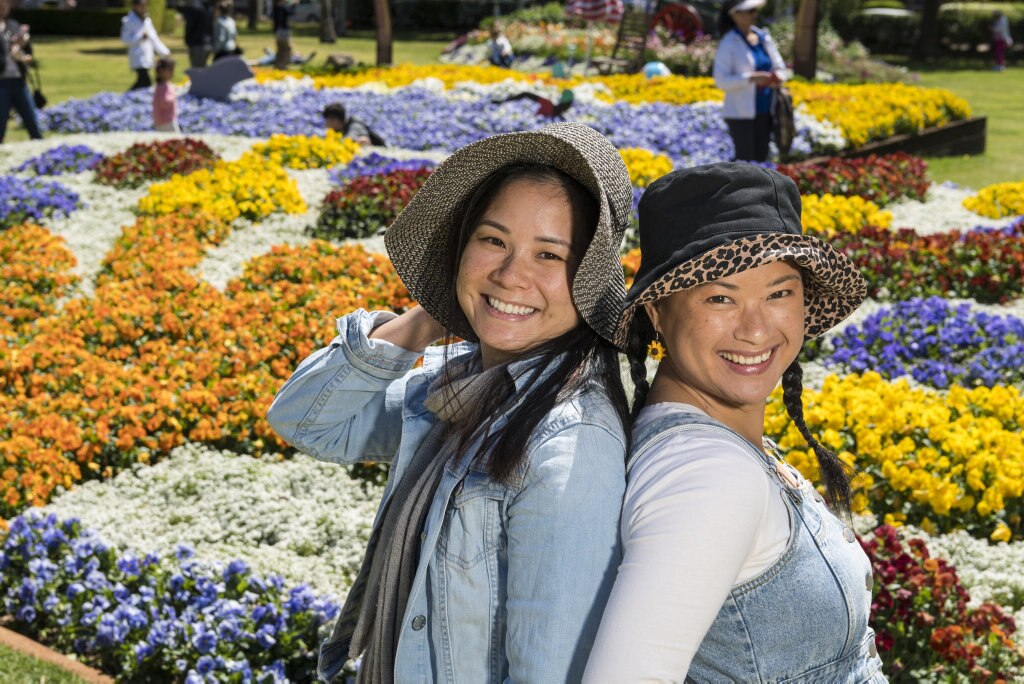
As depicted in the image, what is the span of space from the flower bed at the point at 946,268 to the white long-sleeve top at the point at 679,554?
18.3 ft

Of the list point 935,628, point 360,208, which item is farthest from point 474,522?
point 360,208

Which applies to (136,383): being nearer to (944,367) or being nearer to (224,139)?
(944,367)

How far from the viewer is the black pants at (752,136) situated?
32.7ft

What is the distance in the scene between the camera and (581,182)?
74.2 inches

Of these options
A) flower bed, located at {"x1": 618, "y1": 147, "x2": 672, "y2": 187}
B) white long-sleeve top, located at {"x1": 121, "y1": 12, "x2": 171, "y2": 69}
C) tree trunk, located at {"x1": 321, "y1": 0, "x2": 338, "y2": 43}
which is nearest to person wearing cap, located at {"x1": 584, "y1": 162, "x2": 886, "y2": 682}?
flower bed, located at {"x1": 618, "y1": 147, "x2": 672, "y2": 187}

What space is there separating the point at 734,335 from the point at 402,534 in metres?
0.66

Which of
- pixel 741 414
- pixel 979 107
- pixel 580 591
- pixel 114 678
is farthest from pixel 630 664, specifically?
pixel 979 107

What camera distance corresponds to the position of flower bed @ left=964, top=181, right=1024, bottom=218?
8.89 m

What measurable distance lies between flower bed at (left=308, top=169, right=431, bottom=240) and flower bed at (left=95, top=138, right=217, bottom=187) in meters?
2.03

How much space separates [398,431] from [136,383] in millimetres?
3703

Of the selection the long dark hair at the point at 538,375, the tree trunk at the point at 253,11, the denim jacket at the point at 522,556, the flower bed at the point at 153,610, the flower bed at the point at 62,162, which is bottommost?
the flower bed at the point at 153,610

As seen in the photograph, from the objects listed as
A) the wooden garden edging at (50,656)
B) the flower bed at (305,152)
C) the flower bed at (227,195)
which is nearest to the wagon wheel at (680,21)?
the flower bed at (305,152)

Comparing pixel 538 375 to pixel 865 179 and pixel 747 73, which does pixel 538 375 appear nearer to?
pixel 747 73

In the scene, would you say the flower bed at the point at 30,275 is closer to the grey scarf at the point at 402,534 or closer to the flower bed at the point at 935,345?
the flower bed at the point at 935,345
